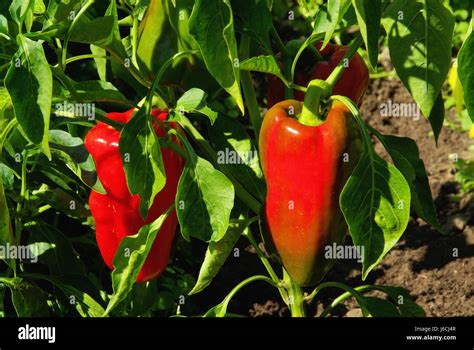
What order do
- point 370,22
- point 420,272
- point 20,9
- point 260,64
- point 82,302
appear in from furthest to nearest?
point 420,272 < point 82,302 < point 20,9 < point 260,64 < point 370,22

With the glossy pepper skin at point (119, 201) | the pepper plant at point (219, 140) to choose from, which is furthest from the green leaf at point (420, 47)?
the glossy pepper skin at point (119, 201)

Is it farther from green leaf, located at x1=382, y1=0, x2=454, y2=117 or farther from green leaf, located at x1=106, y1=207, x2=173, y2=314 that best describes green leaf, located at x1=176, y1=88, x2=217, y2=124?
green leaf, located at x1=382, y1=0, x2=454, y2=117

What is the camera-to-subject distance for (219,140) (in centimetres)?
165

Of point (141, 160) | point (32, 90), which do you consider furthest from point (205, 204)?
point (32, 90)

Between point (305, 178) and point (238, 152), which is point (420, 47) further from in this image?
point (238, 152)

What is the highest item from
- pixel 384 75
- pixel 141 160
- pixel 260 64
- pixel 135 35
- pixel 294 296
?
pixel 384 75

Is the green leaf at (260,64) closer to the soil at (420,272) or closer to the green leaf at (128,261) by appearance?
the green leaf at (128,261)

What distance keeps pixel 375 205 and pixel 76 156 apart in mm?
509

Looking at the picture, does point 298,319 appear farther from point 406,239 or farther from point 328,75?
point 406,239

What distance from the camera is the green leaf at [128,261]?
148 cm

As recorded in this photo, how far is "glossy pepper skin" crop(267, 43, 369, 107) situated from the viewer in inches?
61.6

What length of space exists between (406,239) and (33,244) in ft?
3.45

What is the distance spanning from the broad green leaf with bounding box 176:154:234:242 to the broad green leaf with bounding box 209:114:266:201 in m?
0.18

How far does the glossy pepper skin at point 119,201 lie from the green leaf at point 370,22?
497mm
